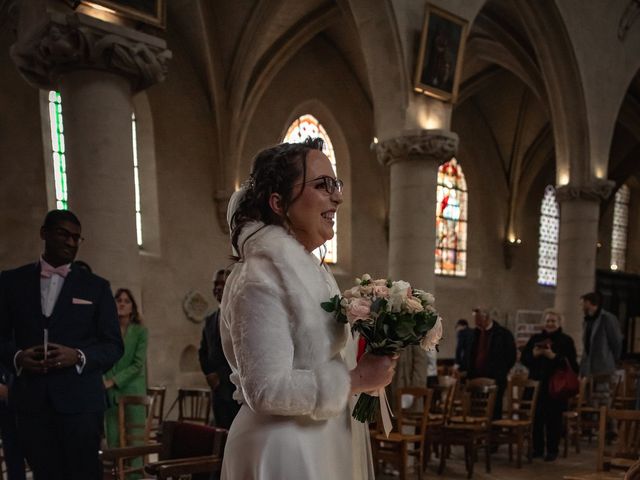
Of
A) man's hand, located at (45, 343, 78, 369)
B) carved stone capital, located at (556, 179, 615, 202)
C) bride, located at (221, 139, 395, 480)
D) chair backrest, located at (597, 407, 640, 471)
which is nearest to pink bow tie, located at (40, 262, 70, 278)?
man's hand, located at (45, 343, 78, 369)

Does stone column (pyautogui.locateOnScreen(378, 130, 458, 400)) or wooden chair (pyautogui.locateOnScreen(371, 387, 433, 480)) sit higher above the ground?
stone column (pyautogui.locateOnScreen(378, 130, 458, 400))

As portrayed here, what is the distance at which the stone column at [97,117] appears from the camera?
190 inches

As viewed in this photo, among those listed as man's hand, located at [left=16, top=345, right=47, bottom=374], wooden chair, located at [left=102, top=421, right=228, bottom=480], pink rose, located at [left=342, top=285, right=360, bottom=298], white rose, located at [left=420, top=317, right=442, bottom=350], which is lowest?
wooden chair, located at [left=102, top=421, right=228, bottom=480]

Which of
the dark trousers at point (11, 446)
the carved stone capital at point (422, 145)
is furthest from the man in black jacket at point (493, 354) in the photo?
the dark trousers at point (11, 446)

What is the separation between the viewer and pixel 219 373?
451cm

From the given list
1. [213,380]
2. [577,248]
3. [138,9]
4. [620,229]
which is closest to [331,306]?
[213,380]

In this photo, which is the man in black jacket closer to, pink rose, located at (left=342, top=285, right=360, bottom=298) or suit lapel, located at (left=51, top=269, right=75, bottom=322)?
suit lapel, located at (left=51, top=269, right=75, bottom=322)

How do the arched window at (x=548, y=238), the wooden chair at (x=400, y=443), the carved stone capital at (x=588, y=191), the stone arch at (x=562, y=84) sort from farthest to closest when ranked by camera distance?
1. the arched window at (x=548, y=238)
2. the carved stone capital at (x=588, y=191)
3. the stone arch at (x=562, y=84)
4. the wooden chair at (x=400, y=443)

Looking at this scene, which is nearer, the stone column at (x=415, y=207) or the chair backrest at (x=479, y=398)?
the chair backrest at (x=479, y=398)

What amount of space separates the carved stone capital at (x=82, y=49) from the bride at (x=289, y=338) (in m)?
3.78

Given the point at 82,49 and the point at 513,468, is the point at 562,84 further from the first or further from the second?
the point at 82,49

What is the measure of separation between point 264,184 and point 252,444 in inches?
27.2

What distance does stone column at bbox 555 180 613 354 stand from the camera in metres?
11.5

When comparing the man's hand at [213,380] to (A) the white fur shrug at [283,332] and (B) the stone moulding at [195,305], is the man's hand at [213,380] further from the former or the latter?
(B) the stone moulding at [195,305]
